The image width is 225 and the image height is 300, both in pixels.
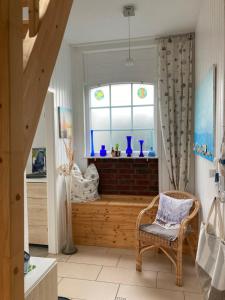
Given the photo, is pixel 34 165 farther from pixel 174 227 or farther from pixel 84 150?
pixel 174 227

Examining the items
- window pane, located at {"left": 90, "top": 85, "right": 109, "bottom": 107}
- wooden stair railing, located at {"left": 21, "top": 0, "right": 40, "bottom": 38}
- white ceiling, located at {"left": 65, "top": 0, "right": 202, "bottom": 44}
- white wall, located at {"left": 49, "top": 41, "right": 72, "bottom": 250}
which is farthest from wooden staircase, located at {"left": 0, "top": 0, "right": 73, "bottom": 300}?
window pane, located at {"left": 90, "top": 85, "right": 109, "bottom": 107}

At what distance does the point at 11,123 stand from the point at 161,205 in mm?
2556

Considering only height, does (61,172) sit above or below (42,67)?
below

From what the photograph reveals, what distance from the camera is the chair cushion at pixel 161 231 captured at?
2.66 m

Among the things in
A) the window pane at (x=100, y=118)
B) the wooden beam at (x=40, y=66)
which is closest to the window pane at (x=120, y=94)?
the window pane at (x=100, y=118)

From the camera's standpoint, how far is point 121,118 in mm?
3869

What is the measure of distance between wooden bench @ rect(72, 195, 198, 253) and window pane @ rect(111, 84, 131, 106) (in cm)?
145

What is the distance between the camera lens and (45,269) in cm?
189

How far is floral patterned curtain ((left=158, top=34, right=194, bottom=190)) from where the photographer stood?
3.38 meters

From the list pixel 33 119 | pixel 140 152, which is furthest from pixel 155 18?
pixel 33 119

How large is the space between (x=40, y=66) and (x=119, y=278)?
2.32m

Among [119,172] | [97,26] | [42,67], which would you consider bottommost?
[119,172]

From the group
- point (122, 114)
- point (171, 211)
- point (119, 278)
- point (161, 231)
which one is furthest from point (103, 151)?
point (119, 278)

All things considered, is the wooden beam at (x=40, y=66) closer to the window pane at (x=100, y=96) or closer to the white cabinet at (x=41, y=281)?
the white cabinet at (x=41, y=281)
